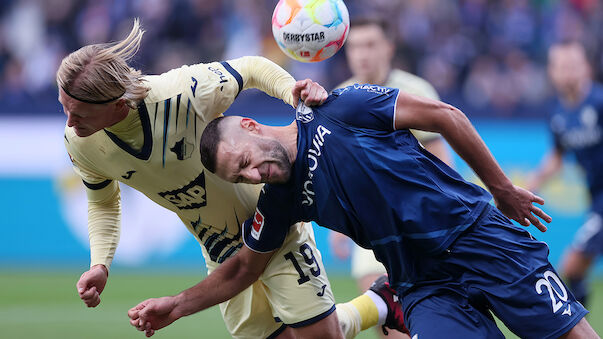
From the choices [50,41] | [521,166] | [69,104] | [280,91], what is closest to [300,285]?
[280,91]

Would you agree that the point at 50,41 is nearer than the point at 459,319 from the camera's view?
No

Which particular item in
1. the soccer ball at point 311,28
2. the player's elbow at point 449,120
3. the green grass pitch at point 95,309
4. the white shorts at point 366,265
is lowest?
the green grass pitch at point 95,309

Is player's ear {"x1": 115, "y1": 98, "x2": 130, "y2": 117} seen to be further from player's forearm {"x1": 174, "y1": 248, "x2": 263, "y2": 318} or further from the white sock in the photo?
the white sock

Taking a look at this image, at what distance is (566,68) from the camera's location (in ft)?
29.0

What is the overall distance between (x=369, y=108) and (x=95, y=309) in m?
6.31

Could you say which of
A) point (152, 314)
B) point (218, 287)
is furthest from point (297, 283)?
point (152, 314)

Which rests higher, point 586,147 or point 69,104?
point 69,104

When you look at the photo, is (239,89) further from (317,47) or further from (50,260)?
(50,260)

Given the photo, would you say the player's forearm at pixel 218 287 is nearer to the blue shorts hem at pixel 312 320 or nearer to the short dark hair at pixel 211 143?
the blue shorts hem at pixel 312 320

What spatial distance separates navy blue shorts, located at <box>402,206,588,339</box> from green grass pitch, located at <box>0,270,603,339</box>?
3.43m

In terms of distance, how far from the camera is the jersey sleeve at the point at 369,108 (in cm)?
387

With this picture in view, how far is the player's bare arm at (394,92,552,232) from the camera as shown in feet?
12.6

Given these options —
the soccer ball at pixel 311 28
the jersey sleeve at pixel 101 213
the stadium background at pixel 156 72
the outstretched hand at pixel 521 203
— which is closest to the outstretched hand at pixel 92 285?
the jersey sleeve at pixel 101 213

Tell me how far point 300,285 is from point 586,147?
5142mm
